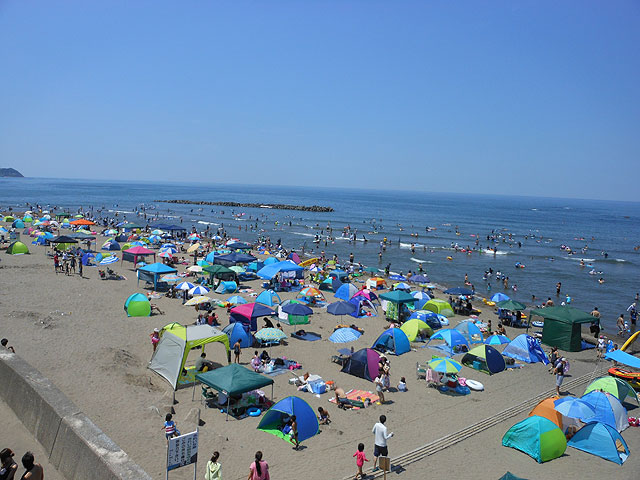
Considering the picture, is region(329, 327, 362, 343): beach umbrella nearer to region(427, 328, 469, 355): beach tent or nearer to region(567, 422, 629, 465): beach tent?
region(427, 328, 469, 355): beach tent

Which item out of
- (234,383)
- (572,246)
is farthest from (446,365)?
(572,246)

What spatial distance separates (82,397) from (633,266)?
5727 centimetres

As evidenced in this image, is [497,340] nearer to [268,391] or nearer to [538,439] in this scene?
[538,439]

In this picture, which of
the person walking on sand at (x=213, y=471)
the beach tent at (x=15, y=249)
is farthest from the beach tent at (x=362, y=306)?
the beach tent at (x=15, y=249)

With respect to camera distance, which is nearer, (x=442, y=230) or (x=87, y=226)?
(x=87, y=226)

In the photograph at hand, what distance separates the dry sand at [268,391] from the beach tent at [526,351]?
0.36m

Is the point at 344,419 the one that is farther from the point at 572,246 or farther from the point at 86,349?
the point at 572,246

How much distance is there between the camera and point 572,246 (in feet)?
208

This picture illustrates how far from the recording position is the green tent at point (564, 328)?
747 inches

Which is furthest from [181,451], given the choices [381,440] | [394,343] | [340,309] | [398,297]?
[398,297]

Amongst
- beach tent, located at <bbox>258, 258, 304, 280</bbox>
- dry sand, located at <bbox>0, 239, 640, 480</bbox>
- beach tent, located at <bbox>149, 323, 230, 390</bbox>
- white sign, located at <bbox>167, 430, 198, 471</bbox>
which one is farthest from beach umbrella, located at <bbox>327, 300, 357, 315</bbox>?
white sign, located at <bbox>167, 430, 198, 471</bbox>

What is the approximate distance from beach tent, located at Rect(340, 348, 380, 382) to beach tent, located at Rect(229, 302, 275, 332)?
4.02 meters

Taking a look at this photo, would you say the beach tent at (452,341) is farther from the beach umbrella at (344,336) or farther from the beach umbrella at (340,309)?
the beach umbrella at (340,309)

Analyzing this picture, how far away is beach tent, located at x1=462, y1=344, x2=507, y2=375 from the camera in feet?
51.0
